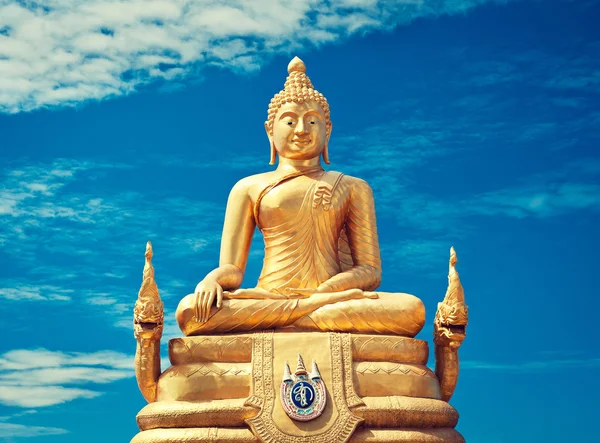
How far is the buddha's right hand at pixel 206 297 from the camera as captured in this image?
528 inches

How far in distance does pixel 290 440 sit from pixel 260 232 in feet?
10.8

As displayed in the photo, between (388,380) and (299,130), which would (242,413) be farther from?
(299,130)

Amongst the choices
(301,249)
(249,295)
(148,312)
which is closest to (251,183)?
(301,249)

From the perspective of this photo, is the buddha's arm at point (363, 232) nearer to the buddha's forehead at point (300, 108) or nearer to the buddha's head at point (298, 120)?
the buddha's head at point (298, 120)

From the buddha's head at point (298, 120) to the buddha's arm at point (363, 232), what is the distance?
0.74 meters

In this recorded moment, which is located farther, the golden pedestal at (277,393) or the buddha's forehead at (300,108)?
the buddha's forehead at (300,108)

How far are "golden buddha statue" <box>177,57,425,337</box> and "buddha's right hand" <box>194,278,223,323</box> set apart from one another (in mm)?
11

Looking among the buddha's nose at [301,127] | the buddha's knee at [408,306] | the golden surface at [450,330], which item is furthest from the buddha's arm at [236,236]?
the golden surface at [450,330]

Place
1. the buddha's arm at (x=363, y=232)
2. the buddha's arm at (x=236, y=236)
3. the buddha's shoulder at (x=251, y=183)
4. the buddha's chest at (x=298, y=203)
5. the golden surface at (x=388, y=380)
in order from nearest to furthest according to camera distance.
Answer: the golden surface at (x=388, y=380), the buddha's arm at (x=236, y=236), the buddha's arm at (x=363, y=232), the buddha's chest at (x=298, y=203), the buddha's shoulder at (x=251, y=183)

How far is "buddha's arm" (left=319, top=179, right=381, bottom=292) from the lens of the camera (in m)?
14.5

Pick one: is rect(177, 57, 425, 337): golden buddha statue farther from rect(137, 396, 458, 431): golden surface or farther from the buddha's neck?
rect(137, 396, 458, 431): golden surface

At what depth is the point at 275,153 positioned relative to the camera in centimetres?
1562

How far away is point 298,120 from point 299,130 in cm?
19

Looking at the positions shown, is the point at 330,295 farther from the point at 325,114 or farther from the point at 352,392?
the point at 325,114
